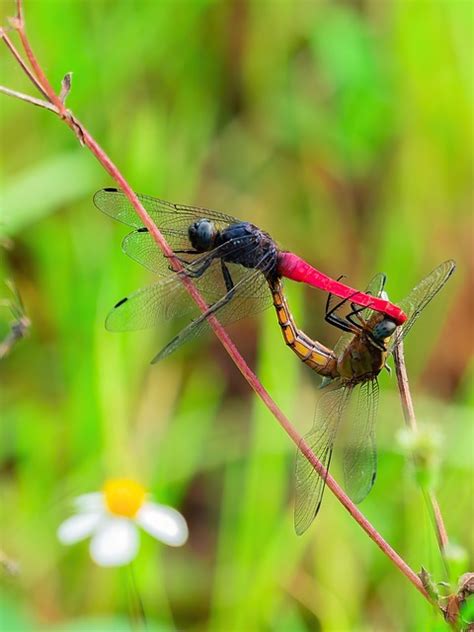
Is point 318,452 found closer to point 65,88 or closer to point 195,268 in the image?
point 195,268

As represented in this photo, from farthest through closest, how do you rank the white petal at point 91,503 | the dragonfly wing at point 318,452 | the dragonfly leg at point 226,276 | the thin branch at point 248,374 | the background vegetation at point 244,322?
the background vegetation at point 244,322 → the white petal at point 91,503 → the dragonfly leg at point 226,276 → the dragonfly wing at point 318,452 → the thin branch at point 248,374

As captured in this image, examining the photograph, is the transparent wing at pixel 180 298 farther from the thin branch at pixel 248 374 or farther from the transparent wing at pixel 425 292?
the thin branch at pixel 248 374

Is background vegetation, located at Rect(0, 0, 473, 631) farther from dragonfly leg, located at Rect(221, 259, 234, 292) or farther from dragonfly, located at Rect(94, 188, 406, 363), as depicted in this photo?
dragonfly leg, located at Rect(221, 259, 234, 292)

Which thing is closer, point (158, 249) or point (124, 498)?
point (158, 249)

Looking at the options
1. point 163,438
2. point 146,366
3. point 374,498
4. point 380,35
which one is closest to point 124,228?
point 146,366

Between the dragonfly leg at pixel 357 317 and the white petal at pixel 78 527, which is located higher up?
the dragonfly leg at pixel 357 317

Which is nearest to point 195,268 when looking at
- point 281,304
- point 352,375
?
point 281,304

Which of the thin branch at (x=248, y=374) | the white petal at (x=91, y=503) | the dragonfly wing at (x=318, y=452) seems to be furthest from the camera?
the white petal at (x=91, y=503)

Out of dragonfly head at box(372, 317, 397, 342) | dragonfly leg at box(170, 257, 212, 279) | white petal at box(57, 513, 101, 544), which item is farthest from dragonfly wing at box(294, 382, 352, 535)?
white petal at box(57, 513, 101, 544)

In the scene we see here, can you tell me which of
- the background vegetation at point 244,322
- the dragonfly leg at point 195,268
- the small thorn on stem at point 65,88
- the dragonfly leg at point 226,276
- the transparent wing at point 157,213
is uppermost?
the small thorn on stem at point 65,88

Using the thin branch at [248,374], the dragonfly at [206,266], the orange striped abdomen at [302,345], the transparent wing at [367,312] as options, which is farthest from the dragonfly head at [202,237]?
the thin branch at [248,374]
